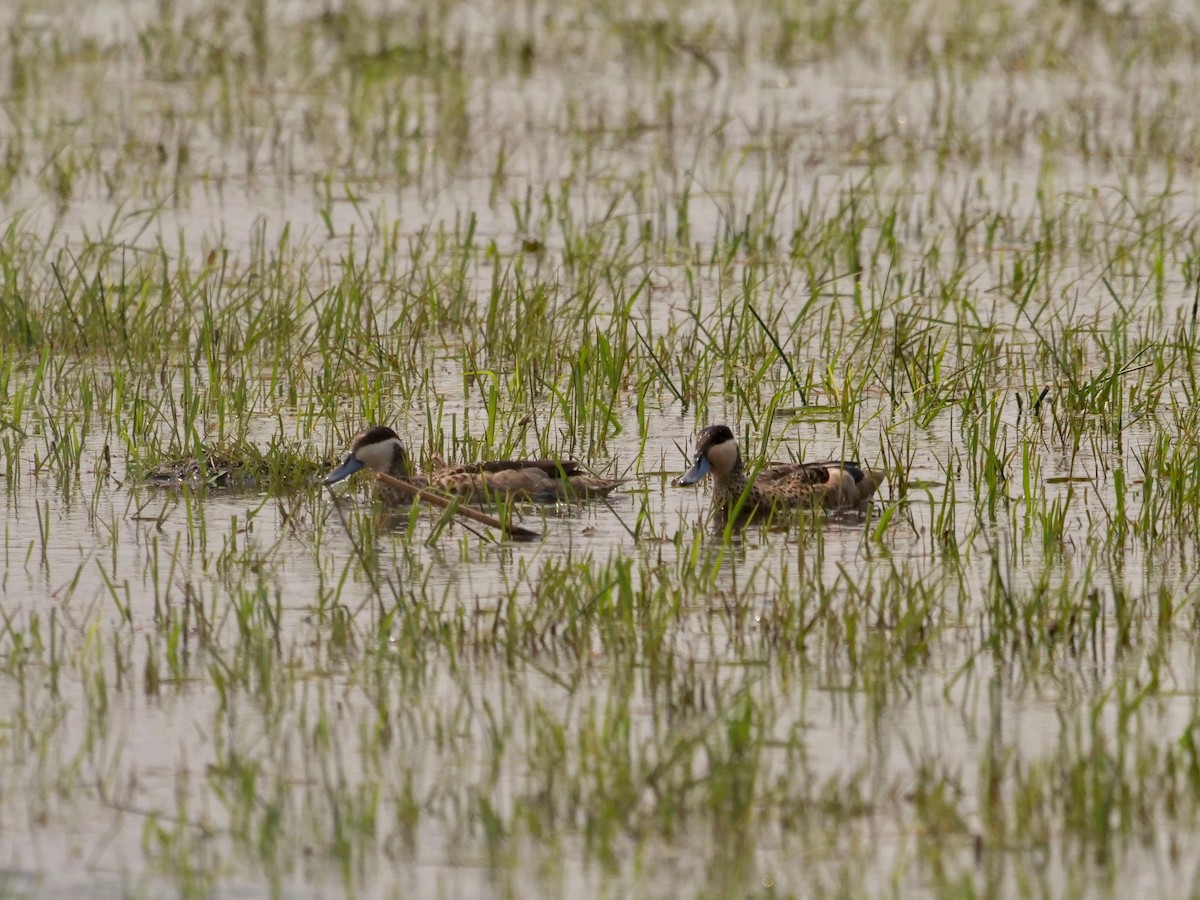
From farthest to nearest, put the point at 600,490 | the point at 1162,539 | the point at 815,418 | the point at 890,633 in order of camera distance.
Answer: the point at 815,418 → the point at 600,490 → the point at 1162,539 → the point at 890,633

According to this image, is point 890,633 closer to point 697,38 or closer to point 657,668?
point 657,668

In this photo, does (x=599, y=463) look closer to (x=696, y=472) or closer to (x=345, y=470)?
(x=696, y=472)

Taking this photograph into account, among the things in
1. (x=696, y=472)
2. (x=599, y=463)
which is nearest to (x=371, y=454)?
(x=599, y=463)

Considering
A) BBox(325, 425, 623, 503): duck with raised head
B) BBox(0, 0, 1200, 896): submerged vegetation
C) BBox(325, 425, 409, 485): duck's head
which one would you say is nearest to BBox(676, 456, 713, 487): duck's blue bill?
BBox(0, 0, 1200, 896): submerged vegetation

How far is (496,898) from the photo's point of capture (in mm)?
4211

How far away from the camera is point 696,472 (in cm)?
722

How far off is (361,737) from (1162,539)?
2703 mm

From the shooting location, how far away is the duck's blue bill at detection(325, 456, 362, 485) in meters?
7.25

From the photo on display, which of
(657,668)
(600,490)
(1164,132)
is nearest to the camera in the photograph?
(657,668)

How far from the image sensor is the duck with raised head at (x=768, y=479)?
7086mm

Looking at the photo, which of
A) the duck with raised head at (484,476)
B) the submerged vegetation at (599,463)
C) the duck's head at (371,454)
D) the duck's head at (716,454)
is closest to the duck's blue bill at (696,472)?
the duck's head at (716,454)

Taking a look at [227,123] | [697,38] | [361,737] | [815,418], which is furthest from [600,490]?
[697,38]

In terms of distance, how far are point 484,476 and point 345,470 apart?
18.3 inches

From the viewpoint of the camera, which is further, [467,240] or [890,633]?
[467,240]
